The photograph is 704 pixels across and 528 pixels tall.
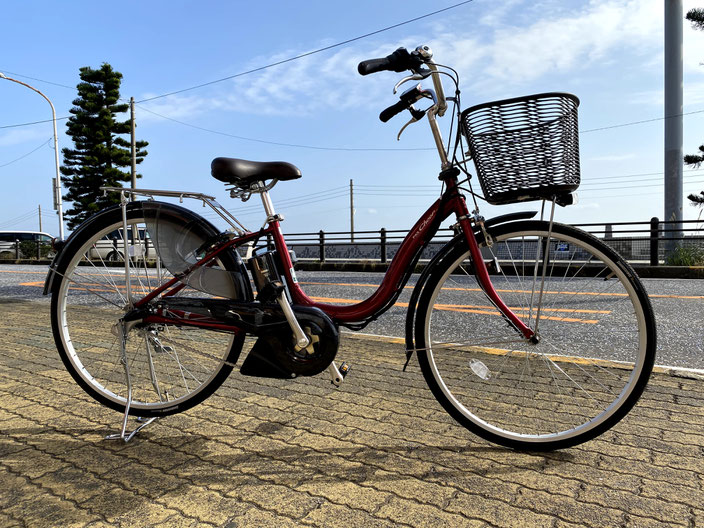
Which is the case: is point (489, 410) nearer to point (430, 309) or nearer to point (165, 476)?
point (430, 309)

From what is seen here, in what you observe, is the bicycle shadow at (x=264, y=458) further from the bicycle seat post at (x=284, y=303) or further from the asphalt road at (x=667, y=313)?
the asphalt road at (x=667, y=313)

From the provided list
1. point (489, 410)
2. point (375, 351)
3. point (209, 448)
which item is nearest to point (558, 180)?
point (489, 410)

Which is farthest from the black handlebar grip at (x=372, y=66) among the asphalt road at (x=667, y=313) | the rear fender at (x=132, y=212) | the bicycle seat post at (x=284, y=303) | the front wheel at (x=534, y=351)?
the asphalt road at (x=667, y=313)

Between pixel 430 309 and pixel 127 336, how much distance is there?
1.49 m

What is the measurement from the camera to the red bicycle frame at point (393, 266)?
227 cm

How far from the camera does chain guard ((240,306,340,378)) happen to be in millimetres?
2258

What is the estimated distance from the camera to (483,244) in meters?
2.26

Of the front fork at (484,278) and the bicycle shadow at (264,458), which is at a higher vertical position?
the front fork at (484,278)

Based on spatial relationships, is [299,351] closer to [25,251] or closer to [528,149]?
[528,149]

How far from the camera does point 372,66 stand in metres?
2.16

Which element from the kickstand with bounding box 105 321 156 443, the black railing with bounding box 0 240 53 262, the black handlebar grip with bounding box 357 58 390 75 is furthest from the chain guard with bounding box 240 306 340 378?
the black railing with bounding box 0 240 53 262

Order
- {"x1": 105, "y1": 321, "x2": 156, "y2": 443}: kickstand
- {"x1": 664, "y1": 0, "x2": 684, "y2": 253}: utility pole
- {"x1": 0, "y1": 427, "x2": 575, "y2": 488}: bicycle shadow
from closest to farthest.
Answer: {"x1": 0, "y1": 427, "x2": 575, "y2": 488}: bicycle shadow, {"x1": 105, "y1": 321, "x2": 156, "y2": 443}: kickstand, {"x1": 664, "y1": 0, "x2": 684, "y2": 253}: utility pole

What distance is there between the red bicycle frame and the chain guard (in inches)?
4.5

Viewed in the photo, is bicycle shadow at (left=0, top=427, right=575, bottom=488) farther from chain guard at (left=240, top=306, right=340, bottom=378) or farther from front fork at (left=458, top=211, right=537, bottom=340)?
front fork at (left=458, top=211, right=537, bottom=340)
